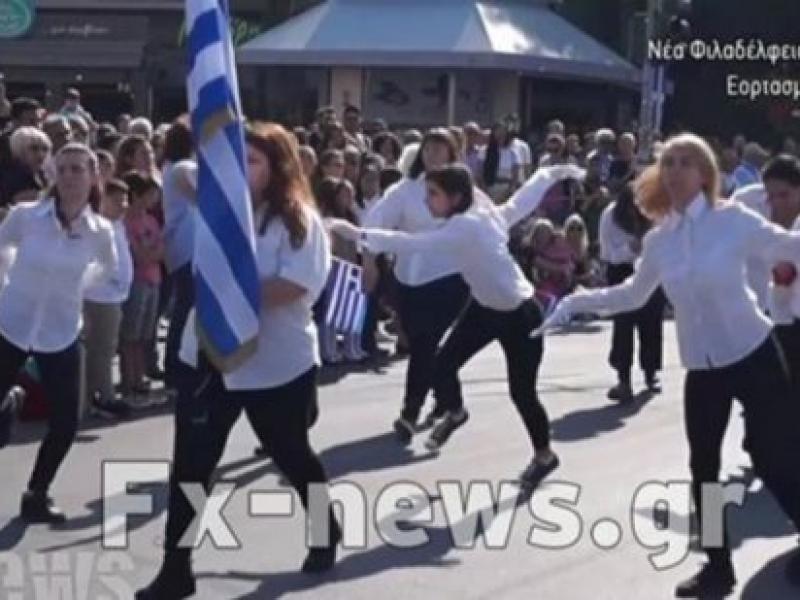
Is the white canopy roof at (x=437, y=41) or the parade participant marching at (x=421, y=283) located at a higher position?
the parade participant marching at (x=421, y=283)

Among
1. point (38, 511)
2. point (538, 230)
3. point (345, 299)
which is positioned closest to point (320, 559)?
point (38, 511)

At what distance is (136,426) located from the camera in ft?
A: 38.2

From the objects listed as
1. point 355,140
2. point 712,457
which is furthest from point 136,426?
point 355,140

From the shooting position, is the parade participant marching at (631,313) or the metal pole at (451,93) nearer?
the parade participant marching at (631,313)

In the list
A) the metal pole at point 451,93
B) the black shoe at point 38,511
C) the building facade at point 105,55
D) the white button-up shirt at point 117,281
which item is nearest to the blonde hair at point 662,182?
the white button-up shirt at point 117,281

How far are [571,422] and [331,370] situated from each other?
10.0ft

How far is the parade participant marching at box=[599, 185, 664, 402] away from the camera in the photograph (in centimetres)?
1371

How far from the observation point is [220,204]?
6977mm

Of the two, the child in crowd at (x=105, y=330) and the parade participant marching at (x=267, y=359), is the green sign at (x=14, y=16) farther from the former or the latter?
the parade participant marching at (x=267, y=359)

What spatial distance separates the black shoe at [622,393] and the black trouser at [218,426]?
6056mm

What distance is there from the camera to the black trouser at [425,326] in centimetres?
1127

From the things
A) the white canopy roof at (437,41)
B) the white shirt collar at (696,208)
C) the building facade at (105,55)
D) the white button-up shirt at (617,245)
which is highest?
the white shirt collar at (696,208)

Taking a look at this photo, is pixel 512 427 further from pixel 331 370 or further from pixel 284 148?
pixel 284 148

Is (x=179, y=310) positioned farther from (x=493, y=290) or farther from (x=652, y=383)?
(x=652, y=383)
